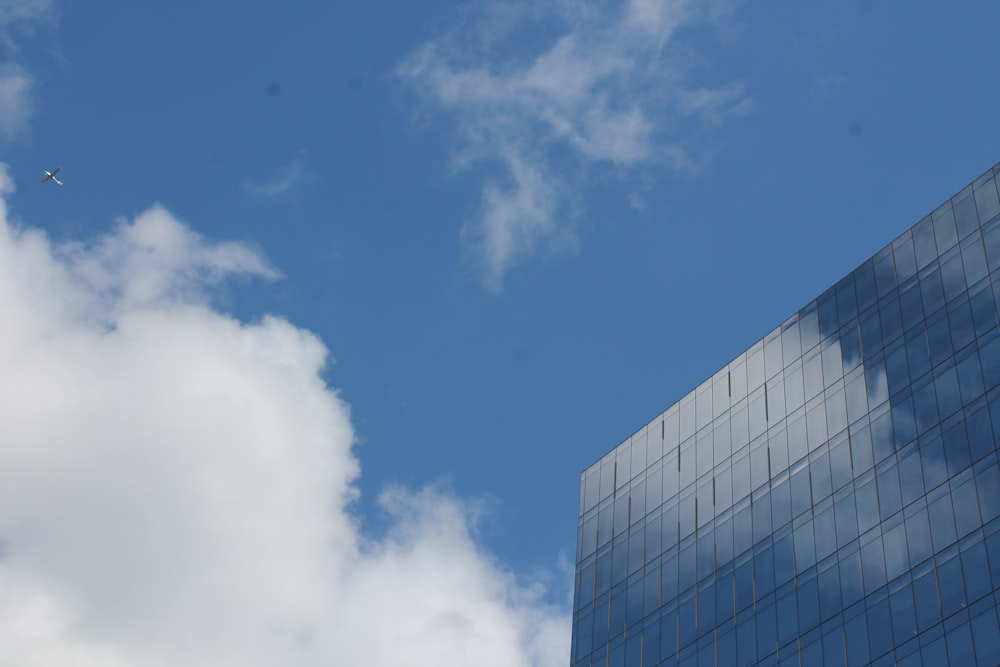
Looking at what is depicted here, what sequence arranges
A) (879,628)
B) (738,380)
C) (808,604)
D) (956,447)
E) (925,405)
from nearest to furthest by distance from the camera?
(879,628) < (956,447) < (925,405) < (808,604) < (738,380)

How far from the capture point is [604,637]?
93.4 m

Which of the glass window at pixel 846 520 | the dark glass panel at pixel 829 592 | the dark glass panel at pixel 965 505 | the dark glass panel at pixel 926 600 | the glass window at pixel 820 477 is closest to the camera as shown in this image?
the dark glass panel at pixel 926 600

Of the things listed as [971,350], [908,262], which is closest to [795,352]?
[908,262]

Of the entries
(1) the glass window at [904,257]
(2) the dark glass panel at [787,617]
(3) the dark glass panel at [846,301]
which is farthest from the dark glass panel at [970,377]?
(2) the dark glass panel at [787,617]

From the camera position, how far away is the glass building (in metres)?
73.0

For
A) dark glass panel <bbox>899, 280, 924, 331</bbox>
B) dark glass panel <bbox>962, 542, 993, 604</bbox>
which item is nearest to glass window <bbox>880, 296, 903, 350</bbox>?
dark glass panel <bbox>899, 280, 924, 331</bbox>

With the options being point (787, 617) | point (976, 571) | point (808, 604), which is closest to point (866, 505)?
point (808, 604)

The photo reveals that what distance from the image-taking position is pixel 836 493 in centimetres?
Answer: 8169

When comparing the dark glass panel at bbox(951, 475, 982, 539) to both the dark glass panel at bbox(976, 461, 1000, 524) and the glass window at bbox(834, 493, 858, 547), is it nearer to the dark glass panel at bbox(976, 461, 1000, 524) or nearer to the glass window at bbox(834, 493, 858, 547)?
the dark glass panel at bbox(976, 461, 1000, 524)

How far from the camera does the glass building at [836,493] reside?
7300cm

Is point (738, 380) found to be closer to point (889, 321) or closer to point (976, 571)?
point (889, 321)

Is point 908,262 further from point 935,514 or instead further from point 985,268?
point 935,514

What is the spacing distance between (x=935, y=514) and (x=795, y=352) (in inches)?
748

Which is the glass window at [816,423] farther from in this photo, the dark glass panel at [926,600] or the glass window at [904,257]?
the dark glass panel at [926,600]
